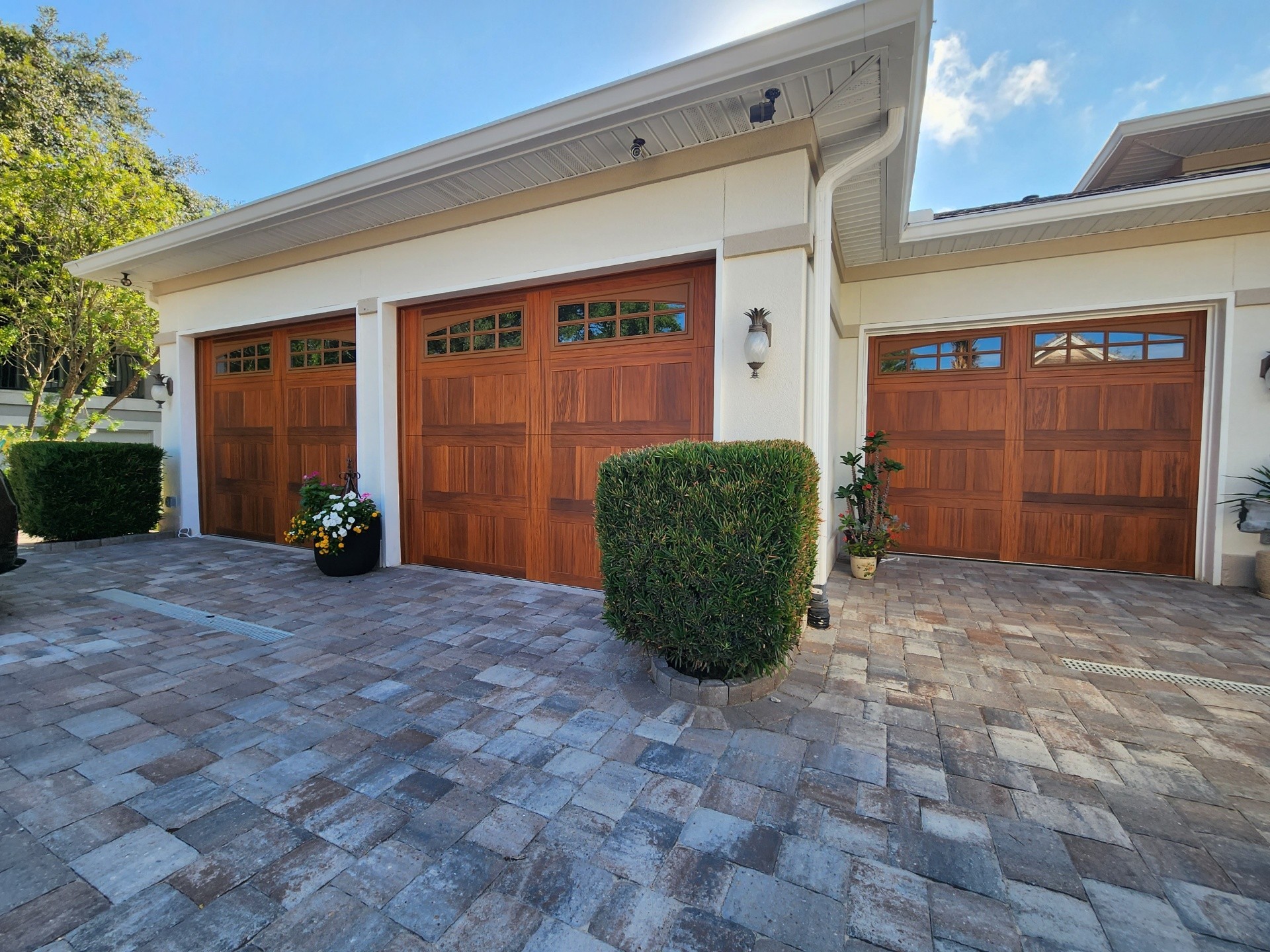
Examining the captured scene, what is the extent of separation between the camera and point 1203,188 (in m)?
3.98

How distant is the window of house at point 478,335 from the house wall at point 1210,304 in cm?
437

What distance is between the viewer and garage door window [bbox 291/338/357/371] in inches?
215

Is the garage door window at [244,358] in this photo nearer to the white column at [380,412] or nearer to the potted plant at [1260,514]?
the white column at [380,412]

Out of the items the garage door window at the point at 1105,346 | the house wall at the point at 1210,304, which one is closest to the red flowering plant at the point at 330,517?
the house wall at the point at 1210,304

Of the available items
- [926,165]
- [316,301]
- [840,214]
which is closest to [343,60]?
[316,301]

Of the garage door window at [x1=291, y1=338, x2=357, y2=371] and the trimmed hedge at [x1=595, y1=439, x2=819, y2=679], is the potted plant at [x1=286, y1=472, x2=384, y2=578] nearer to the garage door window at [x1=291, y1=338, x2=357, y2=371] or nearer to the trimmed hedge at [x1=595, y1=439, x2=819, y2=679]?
the garage door window at [x1=291, y1=338, x2=357, y2=371]

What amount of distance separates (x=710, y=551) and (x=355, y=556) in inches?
152

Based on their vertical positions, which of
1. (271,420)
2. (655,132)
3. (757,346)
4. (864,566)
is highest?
(655,132)

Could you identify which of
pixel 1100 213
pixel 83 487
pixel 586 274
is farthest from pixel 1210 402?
pixel 83 487

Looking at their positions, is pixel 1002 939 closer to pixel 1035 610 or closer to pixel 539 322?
pixel 1035 610

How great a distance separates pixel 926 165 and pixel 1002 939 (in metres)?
5.09

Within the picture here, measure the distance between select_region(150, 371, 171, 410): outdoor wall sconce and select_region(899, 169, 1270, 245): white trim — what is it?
872 centimetres

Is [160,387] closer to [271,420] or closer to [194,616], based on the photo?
[271,420]

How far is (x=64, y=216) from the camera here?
683 centimetres
